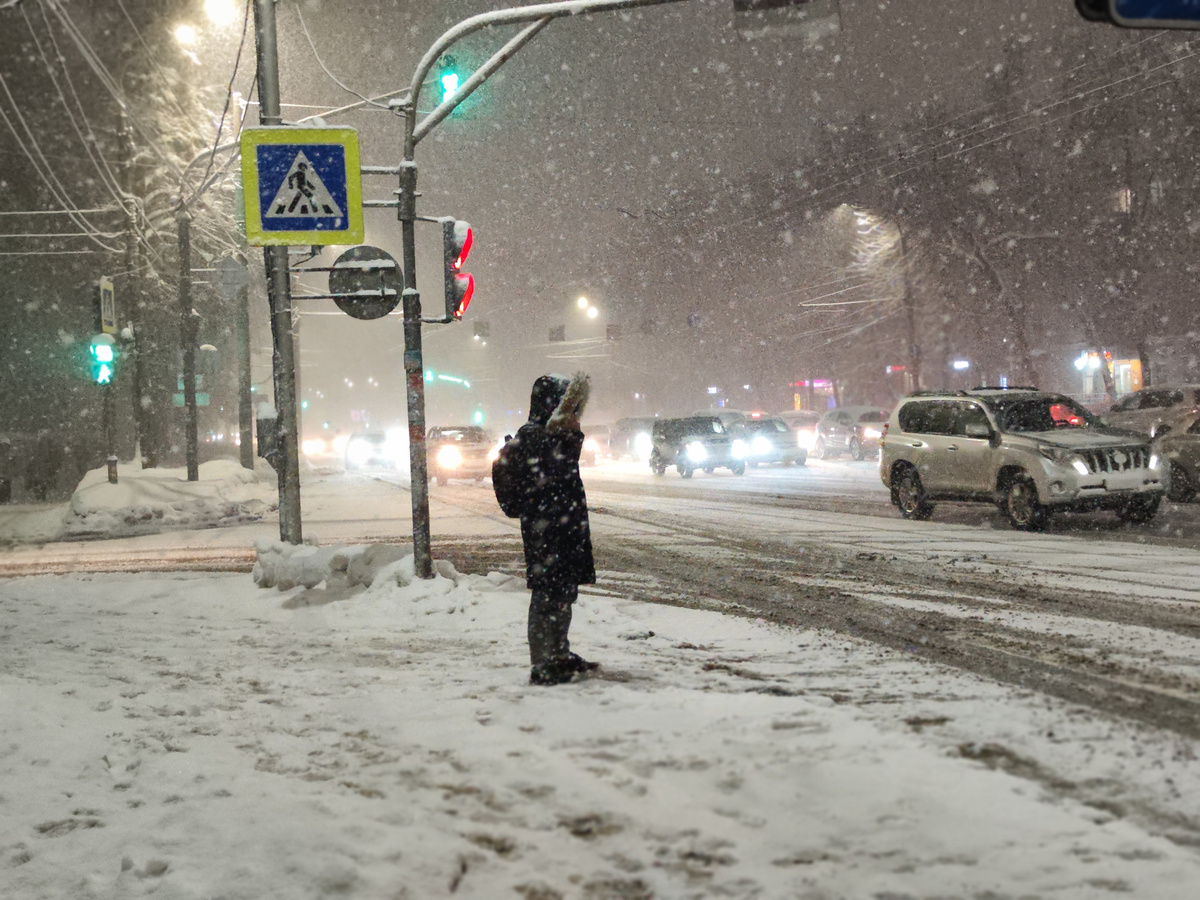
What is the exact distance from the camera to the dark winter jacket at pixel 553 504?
6.17 meters

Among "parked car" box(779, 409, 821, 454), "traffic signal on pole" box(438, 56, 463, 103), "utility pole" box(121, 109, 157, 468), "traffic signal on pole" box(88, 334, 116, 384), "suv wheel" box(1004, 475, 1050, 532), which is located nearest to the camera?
"traffic signal on pole" box(438, 56, 463, 103)

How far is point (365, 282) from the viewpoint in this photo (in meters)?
10.2

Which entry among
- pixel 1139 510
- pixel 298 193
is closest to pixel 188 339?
pixel 298 193

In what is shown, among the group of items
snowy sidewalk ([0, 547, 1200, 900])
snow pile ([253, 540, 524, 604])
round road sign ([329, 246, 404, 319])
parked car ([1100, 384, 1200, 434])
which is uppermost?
round road sign ([329, 246, 404, 319])

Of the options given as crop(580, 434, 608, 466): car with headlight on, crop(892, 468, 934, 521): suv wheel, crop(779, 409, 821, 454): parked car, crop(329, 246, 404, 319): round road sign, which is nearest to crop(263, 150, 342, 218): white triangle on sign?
crop(329, 246, 404, 319): round road sign

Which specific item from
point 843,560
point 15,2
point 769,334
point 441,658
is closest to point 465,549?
point 843,560

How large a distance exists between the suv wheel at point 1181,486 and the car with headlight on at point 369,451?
3990 cm

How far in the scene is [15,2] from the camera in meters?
17.5

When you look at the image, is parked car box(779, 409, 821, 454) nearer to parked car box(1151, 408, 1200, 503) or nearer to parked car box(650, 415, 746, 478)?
parked car box(650, 415, 746, 478)

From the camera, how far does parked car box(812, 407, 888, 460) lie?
121 feet

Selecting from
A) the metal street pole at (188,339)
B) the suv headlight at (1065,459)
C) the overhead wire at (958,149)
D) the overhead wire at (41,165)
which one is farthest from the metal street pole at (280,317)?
the overhead wire at (958,149)

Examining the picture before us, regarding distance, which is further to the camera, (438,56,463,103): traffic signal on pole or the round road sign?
(438,56,463,103): traffic signal on pole

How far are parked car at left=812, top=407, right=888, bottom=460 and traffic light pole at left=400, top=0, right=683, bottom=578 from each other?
2807 centimetres

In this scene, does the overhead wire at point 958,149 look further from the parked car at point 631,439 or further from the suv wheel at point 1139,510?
the suv wheel at point 1139,510
